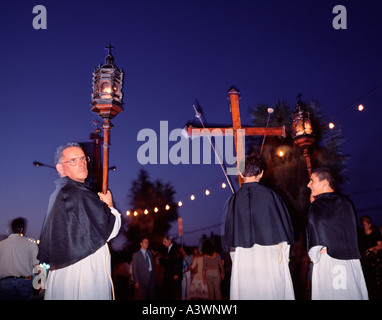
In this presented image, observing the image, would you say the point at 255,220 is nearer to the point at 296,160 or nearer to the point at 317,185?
the point at 317,185

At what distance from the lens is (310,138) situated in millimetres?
8156

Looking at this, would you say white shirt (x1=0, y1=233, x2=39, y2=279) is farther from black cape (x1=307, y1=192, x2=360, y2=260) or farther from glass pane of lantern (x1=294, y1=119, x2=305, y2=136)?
glass pane of lantern (x1=294, y1=119, x2=305, y2=136)

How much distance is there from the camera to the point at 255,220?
13.7ft

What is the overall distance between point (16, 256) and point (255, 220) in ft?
15.6

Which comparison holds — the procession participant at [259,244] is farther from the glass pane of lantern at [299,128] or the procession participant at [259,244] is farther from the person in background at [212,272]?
the person in background at [212,272]

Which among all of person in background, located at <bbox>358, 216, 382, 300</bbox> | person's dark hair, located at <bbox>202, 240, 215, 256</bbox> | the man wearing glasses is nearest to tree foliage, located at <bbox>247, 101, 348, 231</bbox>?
person's dark hair, located at <bbox>202, 240, 215, 256</bbox>

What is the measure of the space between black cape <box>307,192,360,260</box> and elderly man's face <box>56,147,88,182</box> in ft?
10.6

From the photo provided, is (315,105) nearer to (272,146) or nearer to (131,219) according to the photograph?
(272,146)

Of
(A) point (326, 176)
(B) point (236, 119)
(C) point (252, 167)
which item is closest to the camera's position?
(C) point (252, 167)

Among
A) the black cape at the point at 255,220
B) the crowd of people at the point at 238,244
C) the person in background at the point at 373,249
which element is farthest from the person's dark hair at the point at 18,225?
the person in background at the point at 373,249

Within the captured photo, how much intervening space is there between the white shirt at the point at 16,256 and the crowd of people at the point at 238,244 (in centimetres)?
2

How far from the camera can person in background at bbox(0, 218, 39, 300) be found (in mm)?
5715

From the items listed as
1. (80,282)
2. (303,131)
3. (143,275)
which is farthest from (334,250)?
(143,275)

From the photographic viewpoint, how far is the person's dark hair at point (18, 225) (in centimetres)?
611
